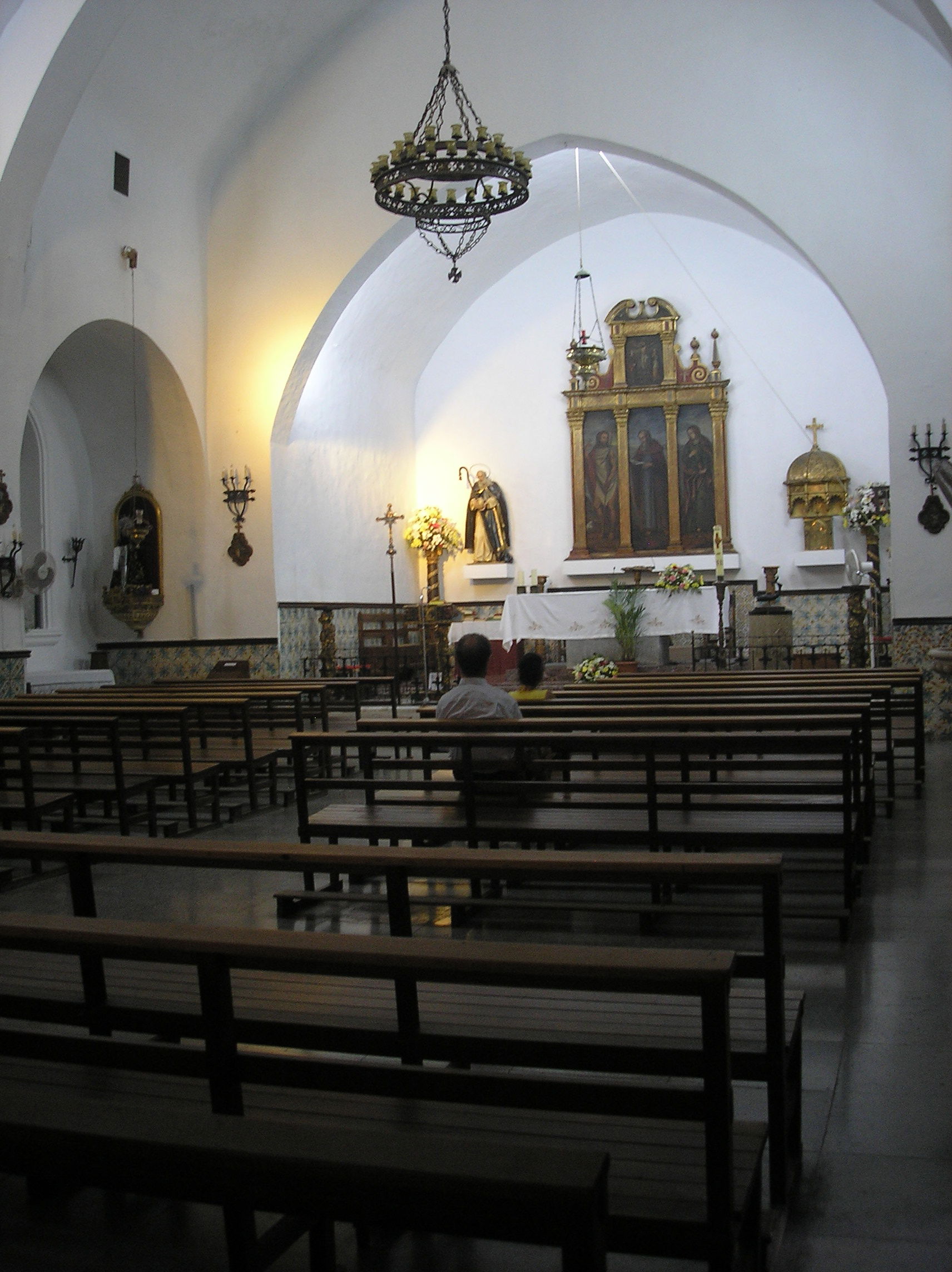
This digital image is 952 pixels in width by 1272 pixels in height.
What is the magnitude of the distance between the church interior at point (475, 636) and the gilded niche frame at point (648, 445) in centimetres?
7

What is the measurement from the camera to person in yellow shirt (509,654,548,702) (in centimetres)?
660

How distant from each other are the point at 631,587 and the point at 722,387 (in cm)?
527

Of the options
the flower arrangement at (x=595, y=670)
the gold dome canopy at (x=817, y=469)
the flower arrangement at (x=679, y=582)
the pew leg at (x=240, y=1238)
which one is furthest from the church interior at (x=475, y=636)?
the flower arrangement at (x=595, y=670)

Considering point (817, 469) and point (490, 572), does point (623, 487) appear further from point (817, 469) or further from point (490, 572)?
point (817, 469)

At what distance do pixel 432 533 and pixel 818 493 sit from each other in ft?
18.3

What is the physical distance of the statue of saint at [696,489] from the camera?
1719cm

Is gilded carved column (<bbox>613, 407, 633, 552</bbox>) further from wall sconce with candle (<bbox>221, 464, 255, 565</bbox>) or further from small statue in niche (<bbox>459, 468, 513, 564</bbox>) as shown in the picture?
wall sconce with candle (<bbox>221, 464, 255, 565</bbox>)

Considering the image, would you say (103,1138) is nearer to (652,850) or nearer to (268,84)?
(652,850)

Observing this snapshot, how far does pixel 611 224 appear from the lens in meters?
17.4

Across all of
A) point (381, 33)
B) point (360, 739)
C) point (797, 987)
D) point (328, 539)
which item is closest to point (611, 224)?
point (381, 33)

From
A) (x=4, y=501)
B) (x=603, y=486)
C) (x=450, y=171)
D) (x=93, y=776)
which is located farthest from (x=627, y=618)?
(x=93, y=776)

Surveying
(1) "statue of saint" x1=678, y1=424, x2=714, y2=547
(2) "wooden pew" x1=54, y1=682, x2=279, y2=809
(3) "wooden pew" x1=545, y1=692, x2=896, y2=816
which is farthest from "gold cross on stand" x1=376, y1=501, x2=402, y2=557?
(3) "wooden pew" x1=545, y1=692, x2=896, y2=816

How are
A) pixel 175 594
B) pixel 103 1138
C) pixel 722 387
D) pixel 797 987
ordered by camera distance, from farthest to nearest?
1. pixel 722 387
2. pixel 175 594
3. pixel 797 987
4. pixel 103 1138

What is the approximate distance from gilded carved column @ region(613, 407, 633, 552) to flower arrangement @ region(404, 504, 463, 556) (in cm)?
248
